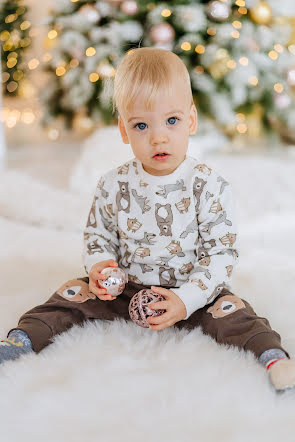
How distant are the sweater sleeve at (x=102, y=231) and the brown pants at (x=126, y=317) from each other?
0.06m

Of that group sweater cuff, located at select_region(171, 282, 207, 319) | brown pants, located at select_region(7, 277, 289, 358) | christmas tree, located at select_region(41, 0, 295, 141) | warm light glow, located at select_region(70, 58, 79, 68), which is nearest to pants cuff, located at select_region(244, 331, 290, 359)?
brown pants, located at select_region(7, 277, 289, 358)

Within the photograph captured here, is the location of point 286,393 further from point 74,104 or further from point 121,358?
Result: point 74,104

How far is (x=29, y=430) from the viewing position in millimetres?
782

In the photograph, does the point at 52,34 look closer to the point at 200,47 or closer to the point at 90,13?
the point at 90,13

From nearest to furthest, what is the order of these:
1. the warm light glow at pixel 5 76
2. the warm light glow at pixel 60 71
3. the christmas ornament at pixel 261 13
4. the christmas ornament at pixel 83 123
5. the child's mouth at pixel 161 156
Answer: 1. the child's mouth at pixel 161 156
2. the christmas ornament at pixel 261 13
3. the warm light glow at pixel 60 71
4. the christmas ornament at pixel 83 123
5. the warm light glow at pixel 5 76

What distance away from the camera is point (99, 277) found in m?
1.03

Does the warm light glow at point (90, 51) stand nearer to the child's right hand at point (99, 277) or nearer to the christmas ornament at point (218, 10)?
the christmas ornament at point (218, 10)

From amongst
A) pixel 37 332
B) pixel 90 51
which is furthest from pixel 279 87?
pixel 37 332

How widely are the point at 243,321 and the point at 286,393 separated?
171mm

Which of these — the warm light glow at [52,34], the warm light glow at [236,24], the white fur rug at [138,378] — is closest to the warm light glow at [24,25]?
the warm light glow at [52,34]

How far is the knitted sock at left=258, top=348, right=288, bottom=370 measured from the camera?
2.96ft

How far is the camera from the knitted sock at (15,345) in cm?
95

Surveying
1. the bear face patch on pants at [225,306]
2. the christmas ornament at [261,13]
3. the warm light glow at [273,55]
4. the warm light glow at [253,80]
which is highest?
the christmas ornament at [261,13]

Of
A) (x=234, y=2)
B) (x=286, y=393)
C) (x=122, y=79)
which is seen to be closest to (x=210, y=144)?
(x=234, y=2)
